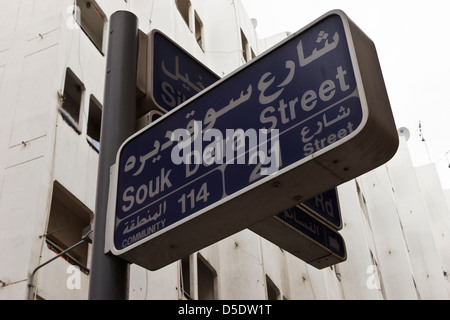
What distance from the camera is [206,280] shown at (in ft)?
55.5

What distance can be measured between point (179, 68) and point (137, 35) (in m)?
0.35

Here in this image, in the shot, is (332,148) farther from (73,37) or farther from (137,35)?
(73,37)

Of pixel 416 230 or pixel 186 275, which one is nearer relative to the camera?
pixel 186 275

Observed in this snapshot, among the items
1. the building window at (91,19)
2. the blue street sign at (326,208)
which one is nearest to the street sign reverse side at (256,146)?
the blue street sign at (326,208)

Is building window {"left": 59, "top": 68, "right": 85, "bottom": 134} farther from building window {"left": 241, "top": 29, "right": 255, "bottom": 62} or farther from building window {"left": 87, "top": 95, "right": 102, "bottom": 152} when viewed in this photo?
building window {"left": 241, "top": 29, "right": 255, "bottom": 62}

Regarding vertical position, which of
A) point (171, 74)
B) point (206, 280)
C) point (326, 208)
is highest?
point (206, 280)

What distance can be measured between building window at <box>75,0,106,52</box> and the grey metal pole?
10723 mm

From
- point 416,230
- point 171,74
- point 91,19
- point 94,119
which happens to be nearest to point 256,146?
point 171,74

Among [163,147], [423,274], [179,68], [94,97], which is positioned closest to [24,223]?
[94,97]

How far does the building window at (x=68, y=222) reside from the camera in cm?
1165

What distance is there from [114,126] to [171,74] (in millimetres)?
705

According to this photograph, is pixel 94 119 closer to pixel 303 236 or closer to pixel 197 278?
pixel 197 278

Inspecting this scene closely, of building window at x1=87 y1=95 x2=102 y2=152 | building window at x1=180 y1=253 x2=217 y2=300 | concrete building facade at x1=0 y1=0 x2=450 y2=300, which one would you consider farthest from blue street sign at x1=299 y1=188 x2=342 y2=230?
building window at x1=180 y1=253 x2=217 y2=300

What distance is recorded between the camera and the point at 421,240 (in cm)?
3394
